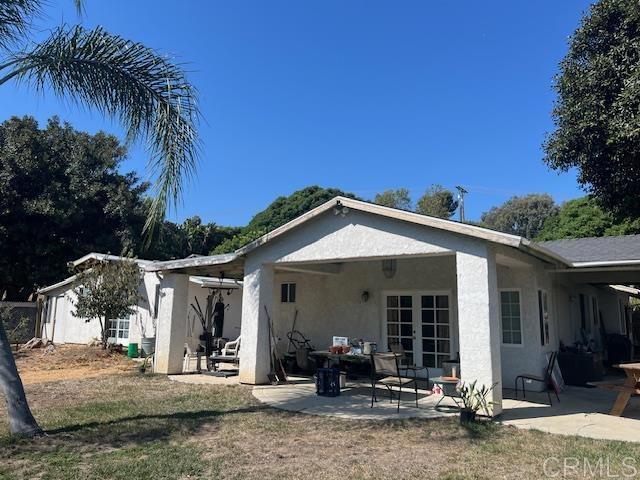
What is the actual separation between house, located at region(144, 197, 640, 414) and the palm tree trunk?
509 cm

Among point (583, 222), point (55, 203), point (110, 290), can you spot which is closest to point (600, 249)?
A: point (110, 290)

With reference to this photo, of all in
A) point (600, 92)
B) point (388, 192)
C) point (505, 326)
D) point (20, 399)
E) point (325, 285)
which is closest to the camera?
point (20, 399)

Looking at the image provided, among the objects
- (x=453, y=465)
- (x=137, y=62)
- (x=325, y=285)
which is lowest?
(x=453, y=465)

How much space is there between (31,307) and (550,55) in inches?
936

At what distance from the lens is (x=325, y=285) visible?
43.6 feet

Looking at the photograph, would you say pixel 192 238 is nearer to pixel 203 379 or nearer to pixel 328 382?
pixel 203 379

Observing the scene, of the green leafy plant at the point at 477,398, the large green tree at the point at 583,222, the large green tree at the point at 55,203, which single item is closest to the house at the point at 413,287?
the green leafy plant at the point at 477,398

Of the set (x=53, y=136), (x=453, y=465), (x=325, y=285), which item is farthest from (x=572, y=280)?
(x=53, y=136)

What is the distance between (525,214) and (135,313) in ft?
161

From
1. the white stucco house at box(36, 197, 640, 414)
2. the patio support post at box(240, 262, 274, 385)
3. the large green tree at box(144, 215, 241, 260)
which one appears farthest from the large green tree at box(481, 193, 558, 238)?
the patio support post at box(240, 262, 274, 385)

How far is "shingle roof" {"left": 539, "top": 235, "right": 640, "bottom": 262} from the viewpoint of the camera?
10.8 m

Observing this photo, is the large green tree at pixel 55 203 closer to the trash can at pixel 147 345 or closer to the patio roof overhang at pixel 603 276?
the trash can at pixel 147 345

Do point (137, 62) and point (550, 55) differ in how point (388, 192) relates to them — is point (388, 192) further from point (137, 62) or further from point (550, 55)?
point (137, 62)

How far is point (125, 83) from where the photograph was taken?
7.22 m
